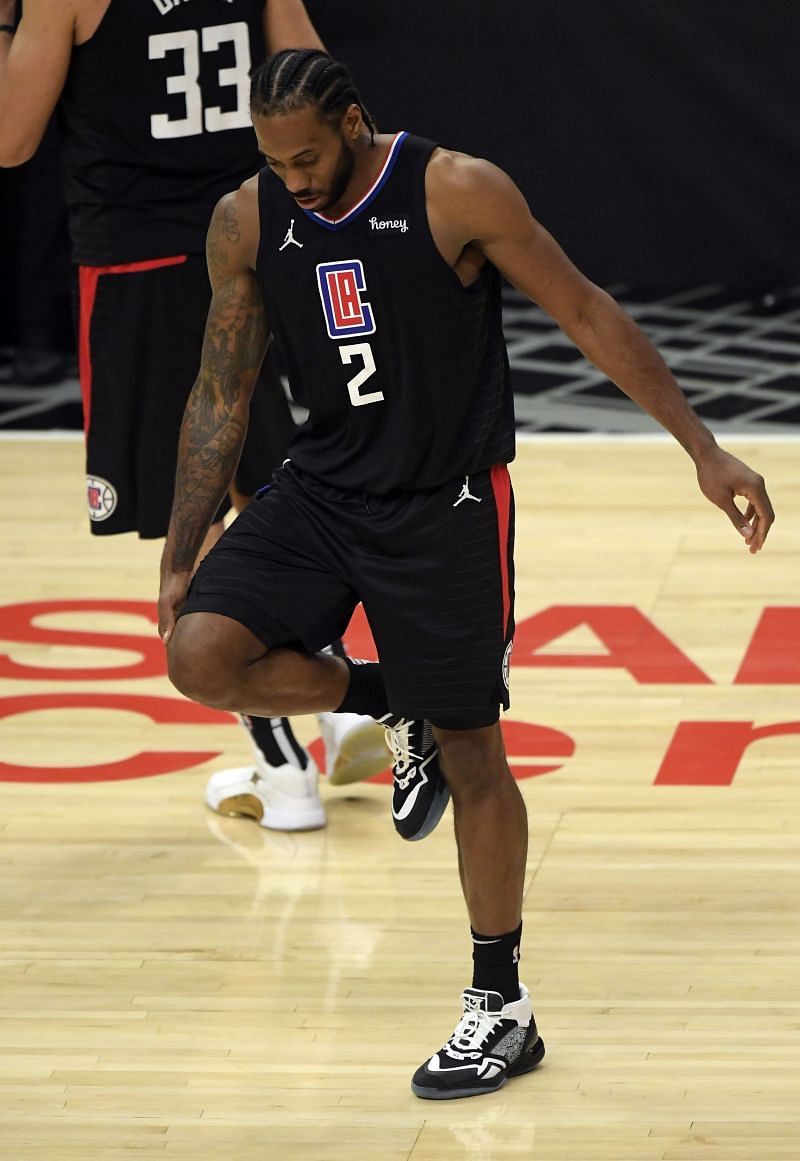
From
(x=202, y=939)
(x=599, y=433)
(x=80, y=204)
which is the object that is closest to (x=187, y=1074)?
(x=202, y=939)

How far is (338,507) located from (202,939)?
86cm

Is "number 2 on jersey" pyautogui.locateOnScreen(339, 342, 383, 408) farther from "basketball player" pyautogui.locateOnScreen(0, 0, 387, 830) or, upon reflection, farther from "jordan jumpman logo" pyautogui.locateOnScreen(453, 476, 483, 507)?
"basketball player" pyautogui.locateOnScreen(0, 0, 387, 830)

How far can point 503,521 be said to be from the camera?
2.67 m

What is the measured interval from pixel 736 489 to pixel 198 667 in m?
0.75

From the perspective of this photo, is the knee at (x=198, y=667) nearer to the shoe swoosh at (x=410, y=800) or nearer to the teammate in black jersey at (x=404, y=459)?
the teammate in black jersey at (x=404, y=459)

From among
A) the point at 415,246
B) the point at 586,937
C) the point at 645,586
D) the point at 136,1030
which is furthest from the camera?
the point at 645,586

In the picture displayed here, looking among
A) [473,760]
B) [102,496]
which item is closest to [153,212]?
[102,496]

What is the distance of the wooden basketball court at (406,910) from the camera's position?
2631 mm

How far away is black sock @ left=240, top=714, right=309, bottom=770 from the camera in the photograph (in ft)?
12.0

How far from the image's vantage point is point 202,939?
3.20 meters

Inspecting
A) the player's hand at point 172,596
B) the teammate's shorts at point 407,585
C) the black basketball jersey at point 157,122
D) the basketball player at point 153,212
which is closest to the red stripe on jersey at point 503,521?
the teammate's shorts at point 407,585

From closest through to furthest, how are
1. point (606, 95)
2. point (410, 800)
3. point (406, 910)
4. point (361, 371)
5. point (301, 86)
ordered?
point (301, 86) < point (361, 371) < point (410, 800) < point (406, 910) < point (606, 95)

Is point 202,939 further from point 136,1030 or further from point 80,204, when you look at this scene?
point 80,204

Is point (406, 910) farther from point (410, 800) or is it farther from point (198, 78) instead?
point (198, 78)
